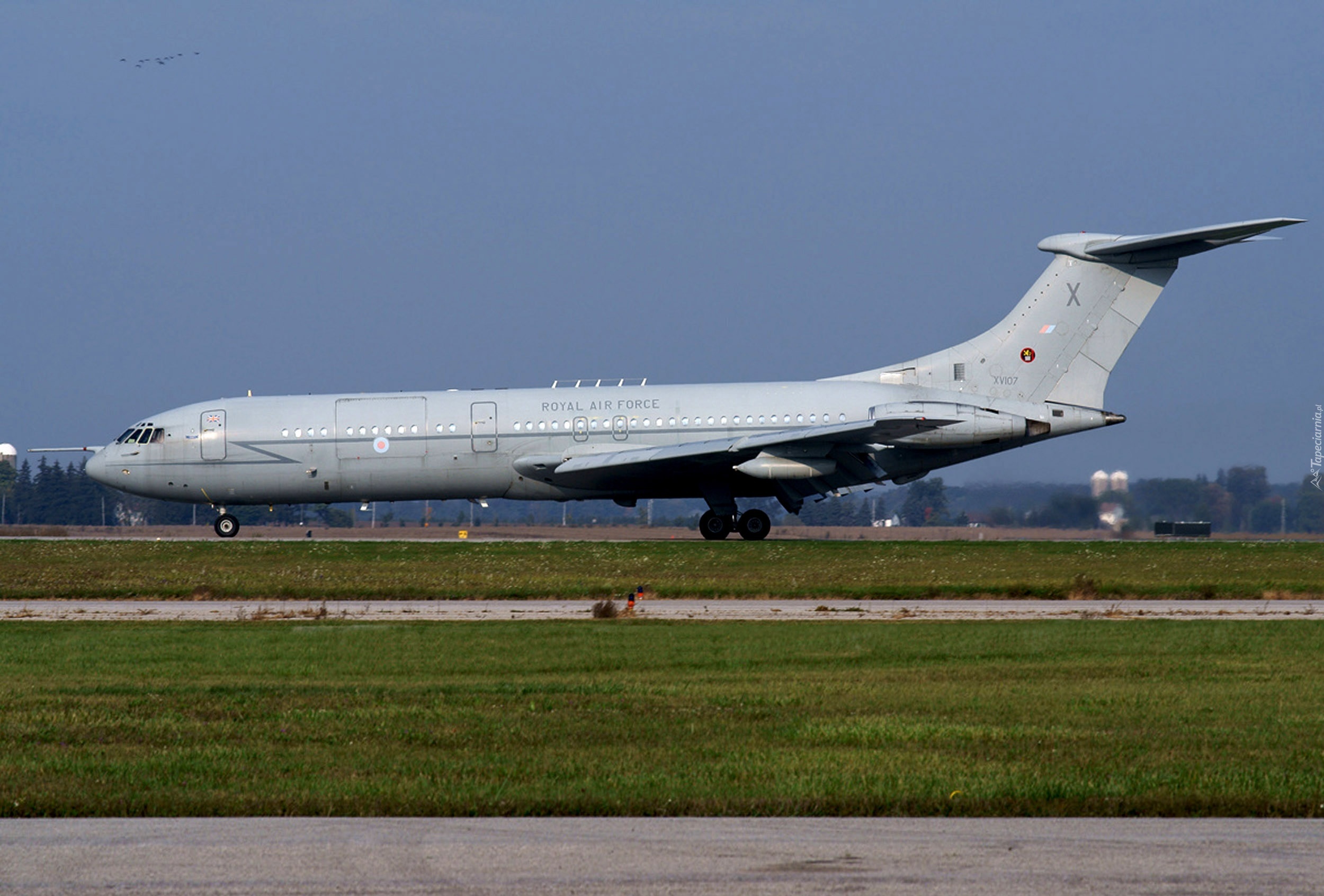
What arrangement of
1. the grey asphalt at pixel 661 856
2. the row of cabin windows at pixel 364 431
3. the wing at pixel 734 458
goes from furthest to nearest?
1. the row of cabin windows at pixel 364 431
2. the wing at pixel 734 458
3. the grey asphalt at pixel 661 856

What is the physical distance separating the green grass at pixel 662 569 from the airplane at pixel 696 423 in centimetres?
245

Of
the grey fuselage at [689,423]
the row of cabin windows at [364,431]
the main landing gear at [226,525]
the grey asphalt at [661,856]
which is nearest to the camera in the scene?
the grey asphalt at [661,856]

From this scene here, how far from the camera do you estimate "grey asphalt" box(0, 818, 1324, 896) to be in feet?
22.6

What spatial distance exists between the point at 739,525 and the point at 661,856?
3128cm

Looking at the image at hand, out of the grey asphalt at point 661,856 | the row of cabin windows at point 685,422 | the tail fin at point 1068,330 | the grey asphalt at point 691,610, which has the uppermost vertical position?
the tail fin at point 1068,330

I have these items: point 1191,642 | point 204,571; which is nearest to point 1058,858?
point 1191,642

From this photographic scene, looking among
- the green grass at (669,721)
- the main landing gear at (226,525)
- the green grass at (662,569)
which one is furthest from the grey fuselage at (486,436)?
the green grass at (669,721)

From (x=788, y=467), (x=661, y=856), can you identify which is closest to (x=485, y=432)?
(x=788, y=467)

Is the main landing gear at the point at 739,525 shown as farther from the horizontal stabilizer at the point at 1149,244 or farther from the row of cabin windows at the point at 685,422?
the horizontal stabilizer at the point at 1149,244

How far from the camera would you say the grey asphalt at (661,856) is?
6898 mm

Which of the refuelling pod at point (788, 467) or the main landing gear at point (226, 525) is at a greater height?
the refuelling pod at point (788, 467)

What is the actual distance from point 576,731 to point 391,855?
4271mm

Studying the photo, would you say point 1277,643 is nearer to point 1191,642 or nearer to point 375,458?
point 1191,642

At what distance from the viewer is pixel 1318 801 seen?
351 inches
